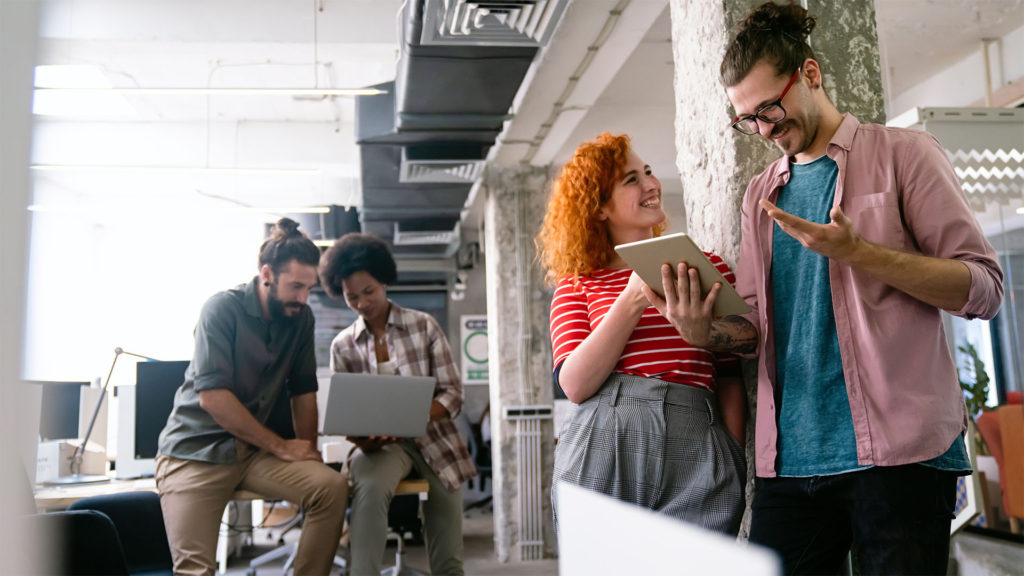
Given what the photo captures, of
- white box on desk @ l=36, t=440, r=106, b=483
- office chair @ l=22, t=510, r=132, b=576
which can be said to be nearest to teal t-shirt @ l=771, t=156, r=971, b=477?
office chair @ l=22, t=510, r=132, b=576

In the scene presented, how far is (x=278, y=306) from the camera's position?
3.47 metres

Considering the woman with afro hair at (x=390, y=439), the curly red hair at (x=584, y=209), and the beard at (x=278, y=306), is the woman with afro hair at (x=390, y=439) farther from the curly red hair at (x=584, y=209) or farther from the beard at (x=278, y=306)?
the curly red hair at (x=584, y=209)

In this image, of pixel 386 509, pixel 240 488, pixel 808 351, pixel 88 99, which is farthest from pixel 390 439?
pixel 88 99

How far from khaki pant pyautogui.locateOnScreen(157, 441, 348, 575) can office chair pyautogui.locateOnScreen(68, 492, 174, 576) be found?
166 millimetres

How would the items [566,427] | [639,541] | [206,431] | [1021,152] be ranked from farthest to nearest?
[1021,152] < [206,431] < [566,427] < [639,541]

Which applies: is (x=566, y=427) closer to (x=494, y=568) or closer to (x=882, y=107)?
(x=882, y=107)

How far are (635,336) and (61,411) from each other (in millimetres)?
3991

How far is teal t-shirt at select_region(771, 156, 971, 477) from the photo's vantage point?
1.45 m

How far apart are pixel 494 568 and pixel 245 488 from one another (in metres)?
3.20

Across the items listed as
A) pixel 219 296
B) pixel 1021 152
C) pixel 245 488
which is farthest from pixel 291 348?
pixel 1021 152

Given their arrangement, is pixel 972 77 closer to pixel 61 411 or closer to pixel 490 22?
pixel 490 22

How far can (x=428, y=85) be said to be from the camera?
4531mm

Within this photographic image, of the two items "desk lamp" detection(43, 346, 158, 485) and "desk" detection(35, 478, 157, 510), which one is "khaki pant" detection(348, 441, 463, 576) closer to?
"desk" detection(35, 478, 157, 510)

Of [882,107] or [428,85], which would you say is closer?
[882,107]
